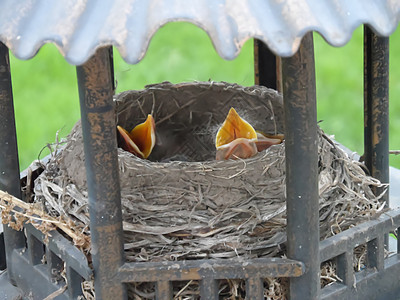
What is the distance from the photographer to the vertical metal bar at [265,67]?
2.31m

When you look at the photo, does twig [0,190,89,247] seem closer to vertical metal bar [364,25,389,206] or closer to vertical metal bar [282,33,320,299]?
vertical metal bar [282,33,320,299]

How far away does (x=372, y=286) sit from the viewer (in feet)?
5.52

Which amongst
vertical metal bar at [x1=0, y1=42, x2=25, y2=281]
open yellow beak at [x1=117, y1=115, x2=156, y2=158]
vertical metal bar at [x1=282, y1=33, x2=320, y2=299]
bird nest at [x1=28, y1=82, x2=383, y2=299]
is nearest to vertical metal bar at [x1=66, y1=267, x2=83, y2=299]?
bird nest at [x1=28, y1=82, x2=383, y2=299]

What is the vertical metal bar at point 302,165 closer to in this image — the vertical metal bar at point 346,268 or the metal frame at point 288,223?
the metal frame at point 288,223

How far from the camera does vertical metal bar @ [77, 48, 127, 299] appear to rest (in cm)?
134

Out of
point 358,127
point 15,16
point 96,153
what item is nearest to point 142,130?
point 96,153

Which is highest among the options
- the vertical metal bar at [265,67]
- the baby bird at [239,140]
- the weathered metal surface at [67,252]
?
the vertical metal bar at [265,67]

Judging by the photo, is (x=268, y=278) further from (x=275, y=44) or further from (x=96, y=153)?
(x=275, y=44)

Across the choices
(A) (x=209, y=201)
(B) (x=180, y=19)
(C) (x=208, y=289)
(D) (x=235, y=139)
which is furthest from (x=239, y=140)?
(B) (x=180, y=19)

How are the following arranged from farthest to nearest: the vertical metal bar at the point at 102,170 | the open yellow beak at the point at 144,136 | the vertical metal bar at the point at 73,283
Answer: the open yellow beak at the point at 144,136 < the vertical metal bar at the point at 73,283 < the vertical metal bar at the point at 102,170

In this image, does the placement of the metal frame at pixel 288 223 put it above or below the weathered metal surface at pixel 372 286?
above

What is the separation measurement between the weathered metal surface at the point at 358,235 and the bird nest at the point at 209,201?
4cm


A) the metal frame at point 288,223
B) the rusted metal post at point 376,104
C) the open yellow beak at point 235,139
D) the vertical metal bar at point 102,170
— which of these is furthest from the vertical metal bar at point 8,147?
the rusted metal post at point 376,104

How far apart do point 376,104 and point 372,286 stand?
41cm
